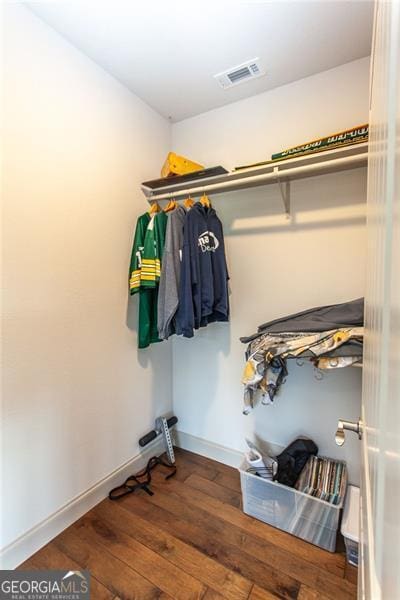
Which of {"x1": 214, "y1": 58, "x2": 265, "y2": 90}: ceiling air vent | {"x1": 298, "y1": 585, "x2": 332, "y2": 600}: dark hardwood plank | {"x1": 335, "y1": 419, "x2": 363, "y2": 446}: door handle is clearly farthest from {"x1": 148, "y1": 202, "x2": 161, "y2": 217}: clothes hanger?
{"x1": 298, "y1": 585, "x2": 332, "y2": 600}: dark hardwood plank

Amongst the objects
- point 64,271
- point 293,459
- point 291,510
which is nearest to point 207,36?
point 64,271

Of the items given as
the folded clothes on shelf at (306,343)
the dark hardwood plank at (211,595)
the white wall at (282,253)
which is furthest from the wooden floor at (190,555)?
the folded clothes on shelf at (306,343)

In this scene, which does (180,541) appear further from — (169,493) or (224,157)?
(224,157)

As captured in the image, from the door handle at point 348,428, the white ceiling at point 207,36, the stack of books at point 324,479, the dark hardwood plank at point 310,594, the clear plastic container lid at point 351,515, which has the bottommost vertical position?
the dark hardwood plank at point 310,594

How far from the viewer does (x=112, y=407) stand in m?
1.77

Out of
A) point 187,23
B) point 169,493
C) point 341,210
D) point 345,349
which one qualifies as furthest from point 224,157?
point 169,493

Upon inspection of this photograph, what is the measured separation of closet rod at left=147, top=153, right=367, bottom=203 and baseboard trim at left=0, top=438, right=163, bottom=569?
6.01 ft

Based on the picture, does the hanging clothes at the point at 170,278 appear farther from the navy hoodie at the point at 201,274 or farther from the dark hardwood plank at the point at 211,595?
the dark hardwood plank at the point at 211,595

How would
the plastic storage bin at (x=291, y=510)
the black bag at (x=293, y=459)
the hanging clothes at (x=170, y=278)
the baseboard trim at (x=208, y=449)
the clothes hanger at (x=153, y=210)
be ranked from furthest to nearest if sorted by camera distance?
the baseboard trim at (x=208, y=449), the clothes hanger at (x=153, y=210), the hanging clothes at (x=170, y=278), the black bag at (x=293, y=459), the plastic storage bin at (x=291, y=510)

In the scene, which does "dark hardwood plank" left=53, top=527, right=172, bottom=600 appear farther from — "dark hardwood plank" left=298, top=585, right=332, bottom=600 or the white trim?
the white trim

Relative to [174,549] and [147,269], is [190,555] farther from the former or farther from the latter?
[147,269]

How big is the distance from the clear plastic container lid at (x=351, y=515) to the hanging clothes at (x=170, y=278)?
1293 mm

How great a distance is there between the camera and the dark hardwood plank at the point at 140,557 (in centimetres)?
121

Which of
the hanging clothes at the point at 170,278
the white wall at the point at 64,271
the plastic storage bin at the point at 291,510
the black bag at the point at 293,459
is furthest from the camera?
the hanging clothes at the point at 170,278
